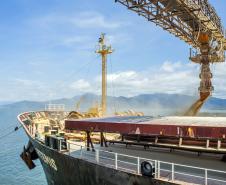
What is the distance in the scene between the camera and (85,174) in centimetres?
1770

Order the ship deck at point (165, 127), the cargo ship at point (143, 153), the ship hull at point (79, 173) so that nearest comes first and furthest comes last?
the ship deck at point (165, 127), the cargo ship at point (143, 153), the ship hull at point (79, 173)

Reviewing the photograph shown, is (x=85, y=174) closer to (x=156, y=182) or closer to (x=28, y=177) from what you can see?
(x=156, y=182)

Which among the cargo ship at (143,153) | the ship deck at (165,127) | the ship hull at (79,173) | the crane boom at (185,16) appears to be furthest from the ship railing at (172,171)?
the crane boom at (185,16)

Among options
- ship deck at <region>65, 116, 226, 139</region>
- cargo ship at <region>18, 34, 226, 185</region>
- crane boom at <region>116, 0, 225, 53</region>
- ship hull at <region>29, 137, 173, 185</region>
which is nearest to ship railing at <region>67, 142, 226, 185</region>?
cargo ship at <region>18, 34, 226, 185</region>

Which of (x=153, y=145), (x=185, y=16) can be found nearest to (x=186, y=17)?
(x=185, y=16)

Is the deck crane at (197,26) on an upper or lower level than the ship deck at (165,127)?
upper

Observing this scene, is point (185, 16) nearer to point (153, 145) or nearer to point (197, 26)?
point (197, 26)

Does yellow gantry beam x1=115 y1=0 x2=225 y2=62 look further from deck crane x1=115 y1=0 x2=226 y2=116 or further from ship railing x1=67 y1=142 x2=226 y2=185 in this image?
ship railing x1=67 y1=142 x2=226 y2=185

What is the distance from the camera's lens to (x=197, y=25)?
27.1 metres

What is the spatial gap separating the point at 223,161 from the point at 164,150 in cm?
441

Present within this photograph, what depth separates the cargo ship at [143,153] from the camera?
1383cm

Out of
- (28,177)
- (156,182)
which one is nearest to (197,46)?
(156,182)

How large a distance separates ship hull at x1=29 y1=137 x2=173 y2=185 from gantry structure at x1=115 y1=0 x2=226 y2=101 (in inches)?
408

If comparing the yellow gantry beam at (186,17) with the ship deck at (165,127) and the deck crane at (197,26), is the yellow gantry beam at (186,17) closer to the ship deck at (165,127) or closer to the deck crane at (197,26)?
the deck crane at (197,26)
